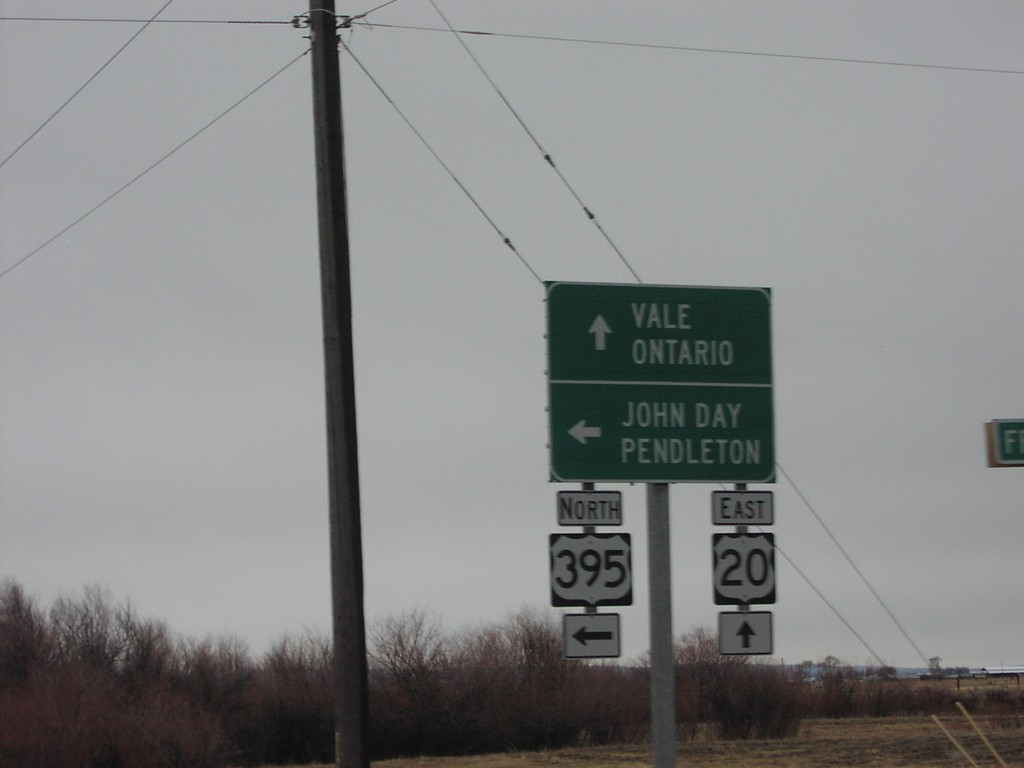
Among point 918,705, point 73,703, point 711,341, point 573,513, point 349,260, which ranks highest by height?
point 349,260

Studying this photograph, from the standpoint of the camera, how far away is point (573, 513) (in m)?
11.6

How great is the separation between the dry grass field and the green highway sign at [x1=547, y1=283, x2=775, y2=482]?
21.9 metres

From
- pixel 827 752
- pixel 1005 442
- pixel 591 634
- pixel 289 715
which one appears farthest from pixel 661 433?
pixel 289 715

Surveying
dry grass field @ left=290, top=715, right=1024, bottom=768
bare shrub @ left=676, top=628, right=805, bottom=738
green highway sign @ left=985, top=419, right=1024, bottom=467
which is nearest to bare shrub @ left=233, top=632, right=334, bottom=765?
dry grass field @ left=290, top=715, right=1024, bottom=768

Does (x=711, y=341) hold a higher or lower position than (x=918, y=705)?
higher

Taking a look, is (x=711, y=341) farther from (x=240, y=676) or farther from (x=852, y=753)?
(x=240, y=676)

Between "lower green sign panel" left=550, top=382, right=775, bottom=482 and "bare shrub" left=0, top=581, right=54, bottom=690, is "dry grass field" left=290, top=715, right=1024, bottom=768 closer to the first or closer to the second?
"bare shrub" left=0, top=581, right=54, bottom=690

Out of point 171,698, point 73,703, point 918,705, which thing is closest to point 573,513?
point 73,703

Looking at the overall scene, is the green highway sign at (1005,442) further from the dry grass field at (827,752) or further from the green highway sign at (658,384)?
the dry grass field at (827,752)

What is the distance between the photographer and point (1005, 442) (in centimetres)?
1689

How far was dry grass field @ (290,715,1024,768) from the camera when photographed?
122 ft

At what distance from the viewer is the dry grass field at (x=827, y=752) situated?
3712cm

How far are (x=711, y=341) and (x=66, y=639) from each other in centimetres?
4562

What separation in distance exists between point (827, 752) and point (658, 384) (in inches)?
1278
